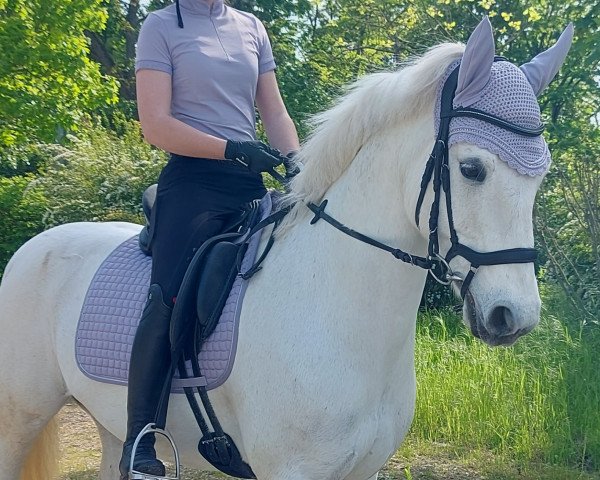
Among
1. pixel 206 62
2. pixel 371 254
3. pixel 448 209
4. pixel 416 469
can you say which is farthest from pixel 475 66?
pixel 416 469

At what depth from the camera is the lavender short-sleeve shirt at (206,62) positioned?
2738 millimetres

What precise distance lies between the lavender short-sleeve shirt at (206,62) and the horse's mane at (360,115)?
13.7 inches

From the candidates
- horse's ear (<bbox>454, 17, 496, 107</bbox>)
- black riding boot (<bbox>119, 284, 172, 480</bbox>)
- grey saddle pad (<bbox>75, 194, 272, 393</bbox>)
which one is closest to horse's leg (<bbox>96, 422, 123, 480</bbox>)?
grey saddle pad (<bbox>75, 194, 272, 393</bbox>)

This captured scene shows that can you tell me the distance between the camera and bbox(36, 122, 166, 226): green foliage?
990 cm

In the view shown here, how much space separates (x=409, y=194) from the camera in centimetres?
229

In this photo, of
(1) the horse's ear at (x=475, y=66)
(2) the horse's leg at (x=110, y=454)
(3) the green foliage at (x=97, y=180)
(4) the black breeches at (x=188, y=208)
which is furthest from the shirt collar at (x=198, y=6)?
(3) the green foliage at (x=97, y=180)

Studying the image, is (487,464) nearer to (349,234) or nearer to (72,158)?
(349,234)

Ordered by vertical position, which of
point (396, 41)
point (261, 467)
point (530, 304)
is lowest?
point (261, 467)

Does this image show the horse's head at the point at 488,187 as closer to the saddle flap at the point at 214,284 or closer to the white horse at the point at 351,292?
the white horse at the point at 351,292

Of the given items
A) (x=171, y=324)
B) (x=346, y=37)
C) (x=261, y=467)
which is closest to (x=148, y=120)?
(x=171, y=324)

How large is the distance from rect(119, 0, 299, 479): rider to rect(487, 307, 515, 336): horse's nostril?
1.03 meters

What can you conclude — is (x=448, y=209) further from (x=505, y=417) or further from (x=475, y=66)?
(x=505, y=417)

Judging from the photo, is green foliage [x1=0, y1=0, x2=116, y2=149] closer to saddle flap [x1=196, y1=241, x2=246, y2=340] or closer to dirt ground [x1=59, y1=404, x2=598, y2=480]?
dirt ground [x1=59, y1=404, x2=598, y2=480]

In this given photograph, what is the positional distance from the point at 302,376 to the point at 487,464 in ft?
9.71
